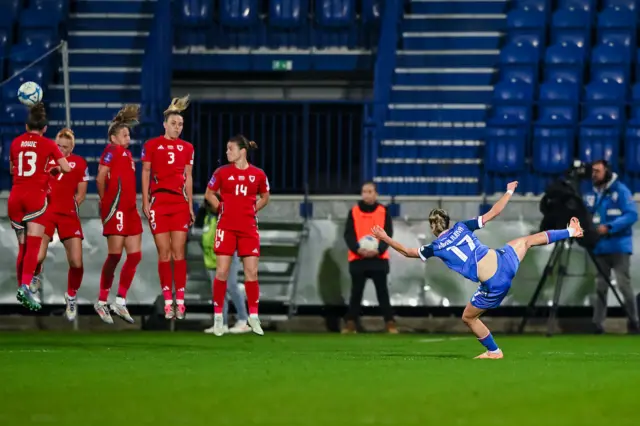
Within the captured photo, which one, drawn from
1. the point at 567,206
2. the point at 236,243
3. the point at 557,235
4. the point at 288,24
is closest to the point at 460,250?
the point at 557,235

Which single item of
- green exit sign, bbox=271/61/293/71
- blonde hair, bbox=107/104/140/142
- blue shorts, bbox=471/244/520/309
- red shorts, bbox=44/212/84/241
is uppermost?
green exit sign, bbox=271/61/293/71

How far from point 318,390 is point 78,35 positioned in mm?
16046

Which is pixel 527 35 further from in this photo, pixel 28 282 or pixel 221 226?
pixel 28 282

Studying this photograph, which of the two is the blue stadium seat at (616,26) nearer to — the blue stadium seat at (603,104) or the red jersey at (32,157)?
the blue stadium seat at (603,104)

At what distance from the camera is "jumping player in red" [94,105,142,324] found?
49.5ft

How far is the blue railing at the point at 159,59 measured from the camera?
2198cm

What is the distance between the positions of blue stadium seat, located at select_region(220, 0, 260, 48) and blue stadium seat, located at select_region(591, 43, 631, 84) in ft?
18.9

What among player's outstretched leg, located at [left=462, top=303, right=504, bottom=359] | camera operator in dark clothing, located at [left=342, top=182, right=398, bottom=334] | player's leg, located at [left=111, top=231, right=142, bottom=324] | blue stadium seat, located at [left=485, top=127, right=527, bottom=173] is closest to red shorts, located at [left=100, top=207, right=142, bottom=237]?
player's leg, located at [left=111, top=231, right=142, bottom=324]

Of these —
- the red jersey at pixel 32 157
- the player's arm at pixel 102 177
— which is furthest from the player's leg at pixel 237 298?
the red jersey at pixel 32 157

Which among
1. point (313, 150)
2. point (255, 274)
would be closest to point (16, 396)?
point (255, 274)

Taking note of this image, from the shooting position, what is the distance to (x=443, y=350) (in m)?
13.7

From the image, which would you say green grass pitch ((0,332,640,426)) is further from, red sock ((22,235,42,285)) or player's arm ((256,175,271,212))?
player's arm ((256,175,271,212))

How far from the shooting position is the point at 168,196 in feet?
48.6

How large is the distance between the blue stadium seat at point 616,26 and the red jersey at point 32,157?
1130cm
